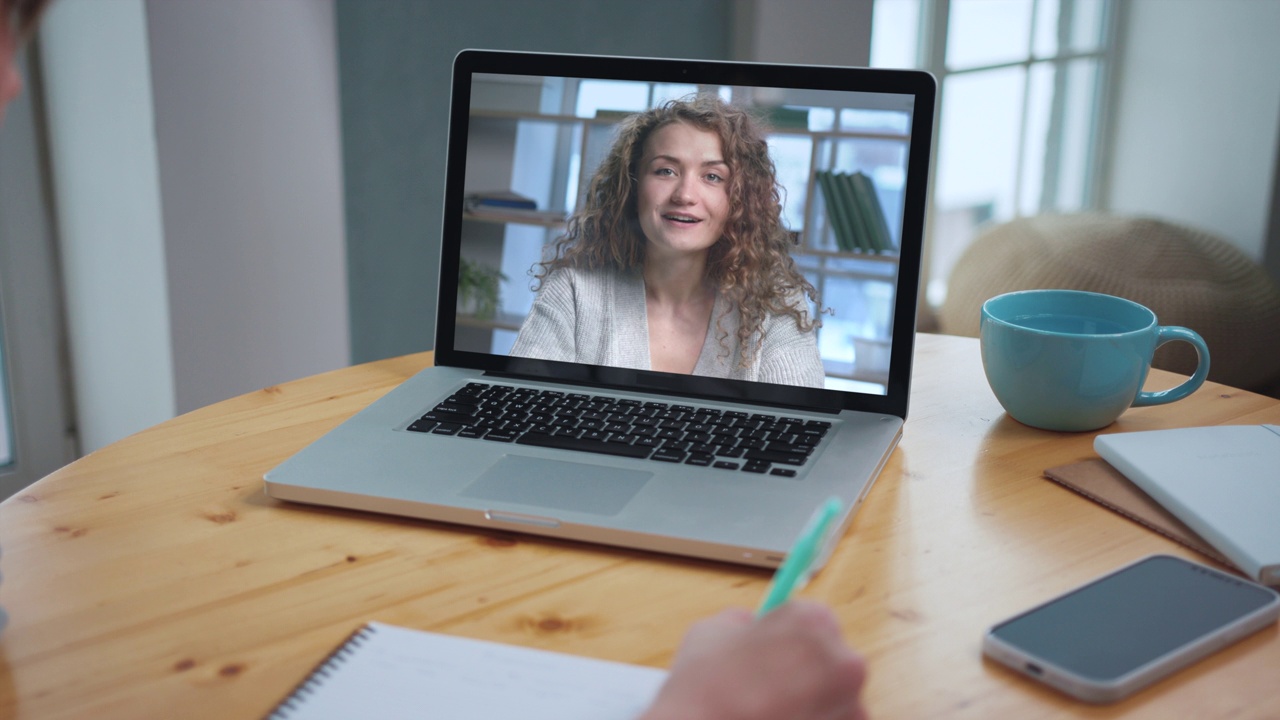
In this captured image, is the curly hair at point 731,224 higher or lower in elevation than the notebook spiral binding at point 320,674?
higher

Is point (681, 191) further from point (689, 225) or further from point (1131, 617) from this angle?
point (1131, 617)

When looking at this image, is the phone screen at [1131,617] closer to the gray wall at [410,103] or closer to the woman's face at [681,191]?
the woman's face at [681,191]

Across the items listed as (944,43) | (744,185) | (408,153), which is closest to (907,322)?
(744,185)

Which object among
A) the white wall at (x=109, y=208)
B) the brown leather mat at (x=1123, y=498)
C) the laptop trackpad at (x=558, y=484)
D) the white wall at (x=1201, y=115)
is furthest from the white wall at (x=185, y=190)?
the white wall at (x=1201, y=115)

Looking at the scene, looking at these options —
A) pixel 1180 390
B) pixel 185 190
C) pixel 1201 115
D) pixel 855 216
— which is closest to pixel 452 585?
pixel 855 216

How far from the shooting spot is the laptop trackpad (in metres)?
0.69

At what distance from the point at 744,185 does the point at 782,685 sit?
1.66 ft

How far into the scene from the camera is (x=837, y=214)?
2.75 feet

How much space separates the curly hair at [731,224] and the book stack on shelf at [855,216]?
0.13 ft

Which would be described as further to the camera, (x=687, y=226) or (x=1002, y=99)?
(x=1002, y=99)

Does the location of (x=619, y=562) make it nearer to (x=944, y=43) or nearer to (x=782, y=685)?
(x=782, y=685)

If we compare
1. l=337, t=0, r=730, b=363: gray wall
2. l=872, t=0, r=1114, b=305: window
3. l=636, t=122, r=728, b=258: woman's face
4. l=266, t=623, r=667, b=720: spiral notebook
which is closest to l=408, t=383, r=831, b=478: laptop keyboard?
l=636, t=122, r=728, b=258: woman's face

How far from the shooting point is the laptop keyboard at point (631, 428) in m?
0.76

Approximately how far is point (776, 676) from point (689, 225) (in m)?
0.50
